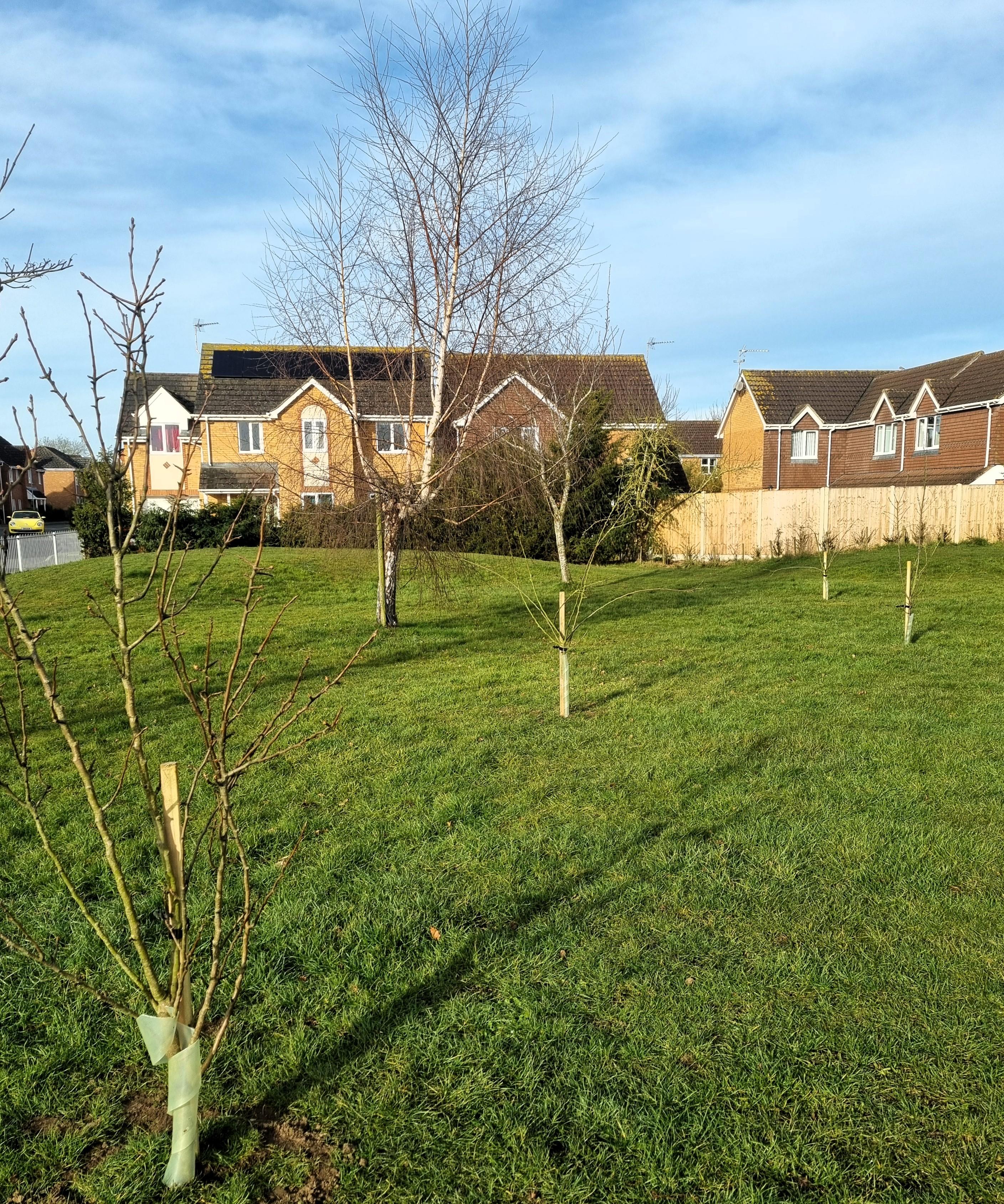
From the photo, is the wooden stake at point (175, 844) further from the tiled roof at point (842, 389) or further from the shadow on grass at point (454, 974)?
the tiled roof at point (842, 389)

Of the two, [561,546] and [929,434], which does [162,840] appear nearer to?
[561,546]

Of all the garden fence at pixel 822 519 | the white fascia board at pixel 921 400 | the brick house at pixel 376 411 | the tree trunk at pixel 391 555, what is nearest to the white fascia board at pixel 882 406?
the white fascia board at pixel 921 400

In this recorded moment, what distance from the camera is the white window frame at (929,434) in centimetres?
3027

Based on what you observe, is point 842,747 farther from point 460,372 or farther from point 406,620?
Answer: point 406,620

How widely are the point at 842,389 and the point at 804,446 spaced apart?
2.92 metres

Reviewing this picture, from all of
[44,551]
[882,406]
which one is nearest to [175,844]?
[44,551]

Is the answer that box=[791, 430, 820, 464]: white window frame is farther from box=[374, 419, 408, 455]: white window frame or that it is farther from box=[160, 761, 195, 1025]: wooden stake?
box=[160, 761, 195, 1025]: wooden stake

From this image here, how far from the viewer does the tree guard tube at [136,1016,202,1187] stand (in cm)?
240

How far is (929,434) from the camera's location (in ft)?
101

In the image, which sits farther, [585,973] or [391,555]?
[391,555]

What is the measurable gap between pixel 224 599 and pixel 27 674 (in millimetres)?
5760

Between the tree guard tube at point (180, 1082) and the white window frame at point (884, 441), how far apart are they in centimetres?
3447

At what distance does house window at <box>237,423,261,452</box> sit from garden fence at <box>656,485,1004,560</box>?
1674cm

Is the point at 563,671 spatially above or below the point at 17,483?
below
